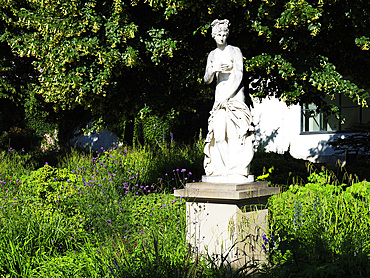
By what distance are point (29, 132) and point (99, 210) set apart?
17.8 m

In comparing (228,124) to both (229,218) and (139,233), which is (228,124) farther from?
(139,233)

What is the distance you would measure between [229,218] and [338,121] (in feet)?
38.8

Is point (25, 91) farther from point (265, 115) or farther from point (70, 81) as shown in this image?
point (265, 115)

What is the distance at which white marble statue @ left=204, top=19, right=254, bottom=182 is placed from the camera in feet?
15.9

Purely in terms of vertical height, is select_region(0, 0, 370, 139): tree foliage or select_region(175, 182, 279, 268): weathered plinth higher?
select_region(0, 0, 370, 139): tree foliage

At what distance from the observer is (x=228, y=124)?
4.87 metres

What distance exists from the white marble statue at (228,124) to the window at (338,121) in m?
10.2

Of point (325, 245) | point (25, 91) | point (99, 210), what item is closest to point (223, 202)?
point (325, 245)

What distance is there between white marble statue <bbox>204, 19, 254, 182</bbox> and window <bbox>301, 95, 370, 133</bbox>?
10.2 m

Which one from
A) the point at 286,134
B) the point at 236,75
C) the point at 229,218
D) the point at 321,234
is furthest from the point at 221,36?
the point at 286,134

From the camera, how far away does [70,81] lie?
25.9 ft

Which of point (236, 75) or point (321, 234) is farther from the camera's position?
point (236, 75)

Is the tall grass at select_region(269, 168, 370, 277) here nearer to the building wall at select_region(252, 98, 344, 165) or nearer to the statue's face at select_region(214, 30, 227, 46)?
the statue's face at select_region(214, 30, 227, 46)

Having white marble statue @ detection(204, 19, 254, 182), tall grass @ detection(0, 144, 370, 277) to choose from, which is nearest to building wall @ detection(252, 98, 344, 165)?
tall grass @ detection(0, 144, 370, 277)
